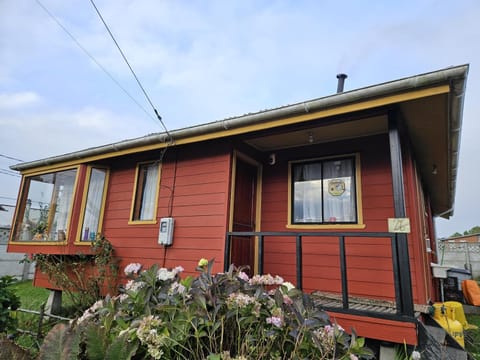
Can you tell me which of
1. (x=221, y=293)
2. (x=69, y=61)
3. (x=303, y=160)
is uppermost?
(x=69, y=61)

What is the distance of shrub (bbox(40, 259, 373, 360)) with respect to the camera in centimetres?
123

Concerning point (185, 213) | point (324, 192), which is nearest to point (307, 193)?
point (324, 192)

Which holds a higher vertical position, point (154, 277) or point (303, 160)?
point (303, 160)

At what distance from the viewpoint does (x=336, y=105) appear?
121 inches

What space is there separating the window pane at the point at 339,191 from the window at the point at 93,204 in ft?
13.4

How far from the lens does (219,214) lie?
4070mm

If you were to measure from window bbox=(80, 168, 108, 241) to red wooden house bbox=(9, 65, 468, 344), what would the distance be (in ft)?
0.06

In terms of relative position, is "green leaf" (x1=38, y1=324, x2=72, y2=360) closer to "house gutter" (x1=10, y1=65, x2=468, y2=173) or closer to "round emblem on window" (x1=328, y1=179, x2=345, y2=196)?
"house gutter" (x1=10, y1=65, x2=468, y2=173)

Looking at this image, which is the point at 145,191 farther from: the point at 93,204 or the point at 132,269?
the point at 132,269

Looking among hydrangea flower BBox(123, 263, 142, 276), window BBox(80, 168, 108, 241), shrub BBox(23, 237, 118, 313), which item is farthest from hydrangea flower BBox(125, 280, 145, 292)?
window BBox(80, 168, 108, 241)

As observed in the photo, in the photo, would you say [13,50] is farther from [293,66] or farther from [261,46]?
[293,66]

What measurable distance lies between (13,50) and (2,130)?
12.1 m

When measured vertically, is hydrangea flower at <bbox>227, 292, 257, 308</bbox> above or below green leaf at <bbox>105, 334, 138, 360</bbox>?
above

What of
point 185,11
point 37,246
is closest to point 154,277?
point 37,246
